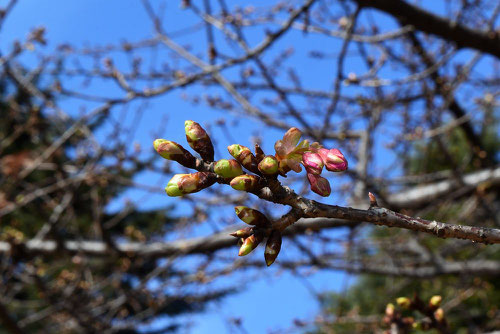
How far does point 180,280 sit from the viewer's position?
464 cm

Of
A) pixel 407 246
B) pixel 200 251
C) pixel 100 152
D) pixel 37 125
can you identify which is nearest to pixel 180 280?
pixel 200 251

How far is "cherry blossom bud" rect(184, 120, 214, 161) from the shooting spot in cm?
104

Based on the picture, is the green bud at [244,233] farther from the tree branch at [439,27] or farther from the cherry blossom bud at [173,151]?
the tree branch at [439,27]

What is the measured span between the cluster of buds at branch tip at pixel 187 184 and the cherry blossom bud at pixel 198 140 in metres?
0.06

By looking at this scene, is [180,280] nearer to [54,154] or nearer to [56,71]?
[54,154]

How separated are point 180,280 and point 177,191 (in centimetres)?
383

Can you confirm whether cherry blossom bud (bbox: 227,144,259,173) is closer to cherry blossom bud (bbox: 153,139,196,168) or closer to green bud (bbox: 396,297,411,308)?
cherry blossom bud (bbox: 153,139,196,168)

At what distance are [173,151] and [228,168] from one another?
0.45 feet

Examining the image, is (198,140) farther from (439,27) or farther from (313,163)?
(439,27)

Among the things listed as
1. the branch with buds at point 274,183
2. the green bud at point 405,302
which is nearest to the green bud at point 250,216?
the branch with buds at point 274,183

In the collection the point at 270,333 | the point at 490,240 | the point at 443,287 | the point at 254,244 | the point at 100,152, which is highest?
the point at 443,287

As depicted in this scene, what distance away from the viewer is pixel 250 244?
1.00 m

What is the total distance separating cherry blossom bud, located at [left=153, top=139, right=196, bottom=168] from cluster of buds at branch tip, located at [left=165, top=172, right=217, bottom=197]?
5 centimetres

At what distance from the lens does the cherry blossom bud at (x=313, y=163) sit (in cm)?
102
